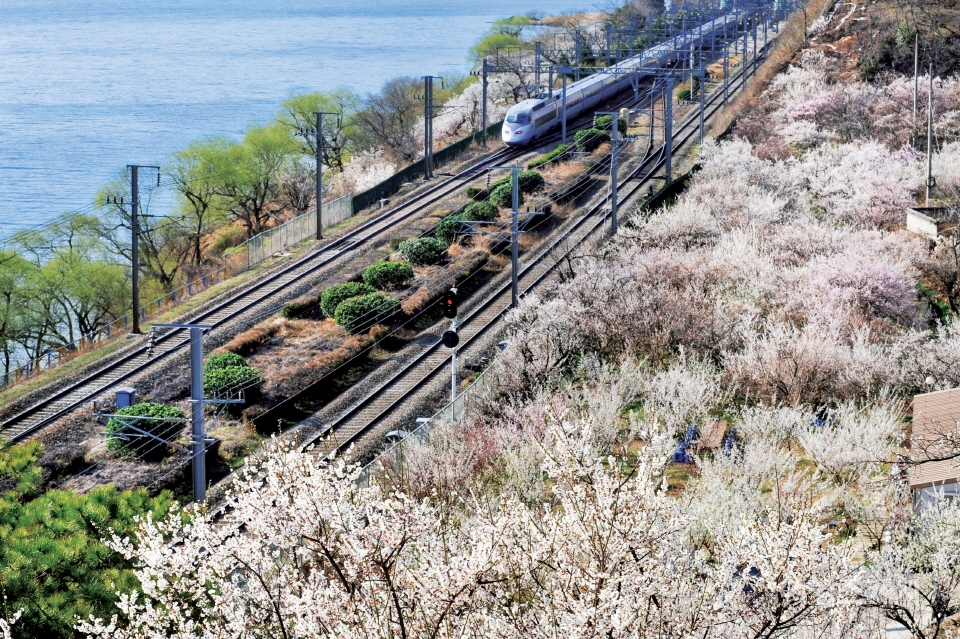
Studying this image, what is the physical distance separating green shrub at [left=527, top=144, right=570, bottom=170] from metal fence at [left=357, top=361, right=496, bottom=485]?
23.8 meters

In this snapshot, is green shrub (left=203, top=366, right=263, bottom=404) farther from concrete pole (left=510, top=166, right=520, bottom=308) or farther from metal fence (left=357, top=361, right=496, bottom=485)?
concrete pole (left=510, top=166, right=520, bottom=308)

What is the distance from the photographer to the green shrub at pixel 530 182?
45.8 metres

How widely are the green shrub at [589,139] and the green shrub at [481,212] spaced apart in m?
10.3

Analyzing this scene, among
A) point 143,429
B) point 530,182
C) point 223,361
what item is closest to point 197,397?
point 143,429

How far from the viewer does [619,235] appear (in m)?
37.4

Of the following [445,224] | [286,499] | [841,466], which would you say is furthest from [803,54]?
[286,499]

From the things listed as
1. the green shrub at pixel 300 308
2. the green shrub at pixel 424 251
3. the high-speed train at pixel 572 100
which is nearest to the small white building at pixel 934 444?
the green shrub at pixel 300 308

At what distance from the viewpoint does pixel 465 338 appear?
107 feet

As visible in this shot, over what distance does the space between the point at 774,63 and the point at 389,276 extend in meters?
38.5

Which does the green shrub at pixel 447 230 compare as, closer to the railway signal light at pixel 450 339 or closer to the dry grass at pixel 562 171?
the dry grass at pixel 562 171

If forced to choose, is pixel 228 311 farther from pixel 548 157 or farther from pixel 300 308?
pixel 548 157

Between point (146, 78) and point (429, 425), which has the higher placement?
point (146, 78)

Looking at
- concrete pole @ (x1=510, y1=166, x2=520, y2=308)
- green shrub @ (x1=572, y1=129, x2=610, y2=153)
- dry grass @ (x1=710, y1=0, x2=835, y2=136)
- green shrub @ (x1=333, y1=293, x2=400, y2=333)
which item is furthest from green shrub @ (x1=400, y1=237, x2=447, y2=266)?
dry grass @ (x1=710, y1=0, x2=835, y2=136)

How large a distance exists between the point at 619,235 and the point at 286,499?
2900 centimetres
